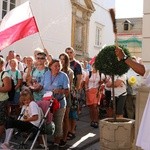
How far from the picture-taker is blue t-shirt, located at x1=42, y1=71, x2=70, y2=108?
6555mm

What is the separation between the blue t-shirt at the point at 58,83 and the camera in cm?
655

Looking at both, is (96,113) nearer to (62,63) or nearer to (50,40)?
(62,63)

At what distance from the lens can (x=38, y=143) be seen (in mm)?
7000

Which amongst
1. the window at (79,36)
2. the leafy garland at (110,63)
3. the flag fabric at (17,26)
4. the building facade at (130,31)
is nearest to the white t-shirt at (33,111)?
the flag fabric at (17,26)

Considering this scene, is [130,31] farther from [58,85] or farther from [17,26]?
[58,85]

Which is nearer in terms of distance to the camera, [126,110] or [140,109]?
[140,109]

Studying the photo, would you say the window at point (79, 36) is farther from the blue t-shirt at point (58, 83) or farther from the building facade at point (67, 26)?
the blue t-shirt at point (58, 83)

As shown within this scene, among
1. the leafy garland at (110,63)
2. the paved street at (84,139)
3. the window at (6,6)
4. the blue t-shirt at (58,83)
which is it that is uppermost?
the window at (6,6)

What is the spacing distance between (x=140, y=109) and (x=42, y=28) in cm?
1119

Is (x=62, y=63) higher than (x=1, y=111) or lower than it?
higher

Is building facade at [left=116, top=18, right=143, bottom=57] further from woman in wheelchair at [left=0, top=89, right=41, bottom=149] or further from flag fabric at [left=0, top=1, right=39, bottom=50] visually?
woman in wheelchair at [left=0, top=89, right=41, bottom=149]

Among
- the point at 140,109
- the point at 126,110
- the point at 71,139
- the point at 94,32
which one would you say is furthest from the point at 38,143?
the point at 94,32

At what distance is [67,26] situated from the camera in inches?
739

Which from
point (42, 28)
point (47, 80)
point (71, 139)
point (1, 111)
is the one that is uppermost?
point (42, 28)
